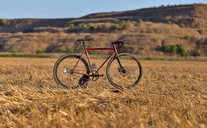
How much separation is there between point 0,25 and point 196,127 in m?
122

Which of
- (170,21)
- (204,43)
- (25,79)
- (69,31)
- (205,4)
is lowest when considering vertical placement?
(25,79)

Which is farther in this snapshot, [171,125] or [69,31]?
[69,31]

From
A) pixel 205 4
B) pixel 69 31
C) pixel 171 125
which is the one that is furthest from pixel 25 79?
pixel 205 4

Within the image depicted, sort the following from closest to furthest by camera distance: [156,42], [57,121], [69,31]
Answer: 1. [57,121]
2. [156,42]
3. [69,31]

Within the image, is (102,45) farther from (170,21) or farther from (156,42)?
(170,21)

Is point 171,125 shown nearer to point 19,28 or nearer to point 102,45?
point 102,45

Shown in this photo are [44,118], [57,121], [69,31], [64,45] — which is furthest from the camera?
[69,31]

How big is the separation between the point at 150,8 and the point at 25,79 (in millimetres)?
92513

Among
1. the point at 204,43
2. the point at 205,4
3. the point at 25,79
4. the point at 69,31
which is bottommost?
the point at 25,79

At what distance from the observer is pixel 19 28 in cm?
9800

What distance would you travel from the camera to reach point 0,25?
103500 millimetres

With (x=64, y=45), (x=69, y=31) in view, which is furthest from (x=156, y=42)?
(x=69, y=31)

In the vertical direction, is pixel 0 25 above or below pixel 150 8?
below

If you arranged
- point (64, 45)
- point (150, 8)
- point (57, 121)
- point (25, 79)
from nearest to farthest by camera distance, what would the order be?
point (57, 121) < point (25, 79) < point (64, 45) < point (150, 8)
